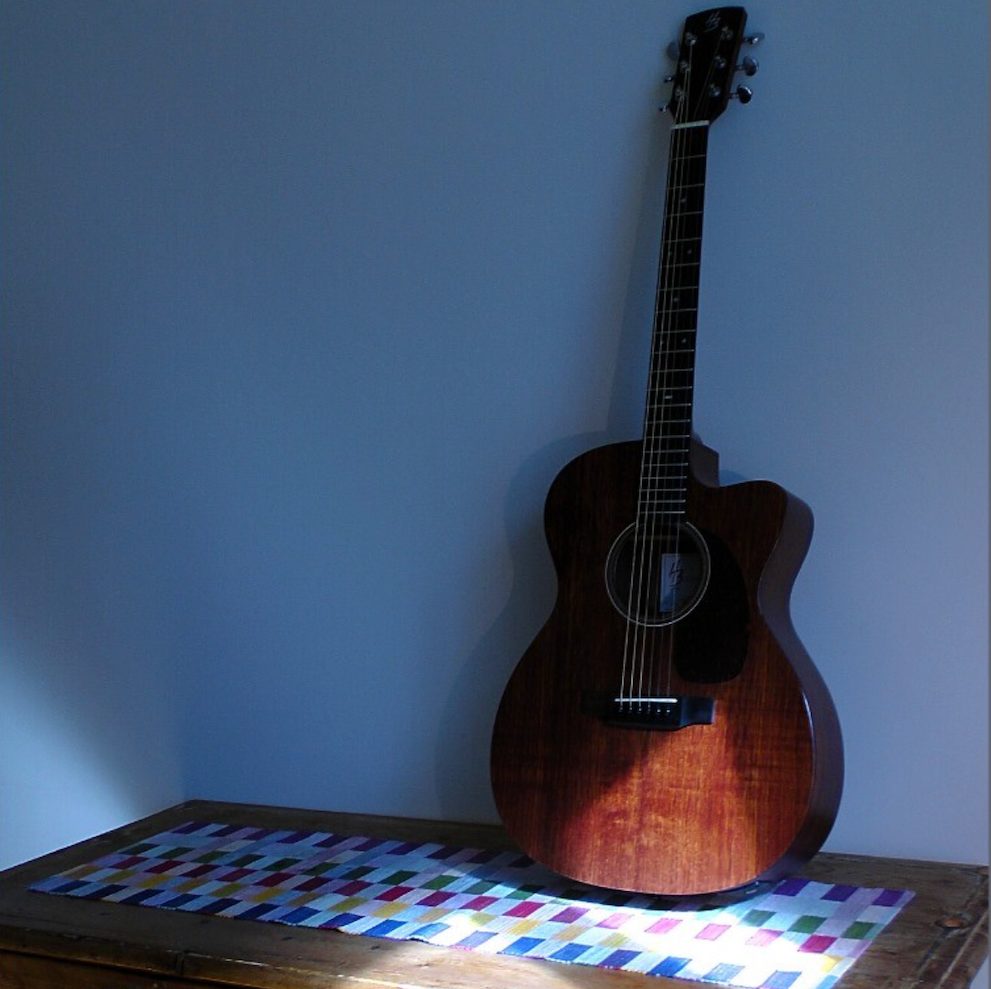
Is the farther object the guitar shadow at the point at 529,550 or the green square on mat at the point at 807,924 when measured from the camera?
the guitar shadow at the point at 529,550

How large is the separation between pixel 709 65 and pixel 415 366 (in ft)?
1.80

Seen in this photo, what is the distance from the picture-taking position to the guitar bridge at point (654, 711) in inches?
58.9

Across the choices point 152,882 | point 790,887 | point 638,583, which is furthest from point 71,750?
point 790,887

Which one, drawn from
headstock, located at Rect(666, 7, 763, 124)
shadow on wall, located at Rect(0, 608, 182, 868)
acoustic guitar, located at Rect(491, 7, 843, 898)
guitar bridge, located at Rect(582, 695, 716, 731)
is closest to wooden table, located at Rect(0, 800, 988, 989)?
acoustic guitar, located at Rect(491, 7, 843, 898)

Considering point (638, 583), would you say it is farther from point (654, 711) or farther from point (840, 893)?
point (840, 893)

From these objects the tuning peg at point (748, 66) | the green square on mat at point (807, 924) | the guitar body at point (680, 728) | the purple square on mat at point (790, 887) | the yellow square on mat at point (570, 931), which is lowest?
the yellow square on mat at point (570, 931)

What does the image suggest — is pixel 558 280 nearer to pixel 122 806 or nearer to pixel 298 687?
pixel 298 687

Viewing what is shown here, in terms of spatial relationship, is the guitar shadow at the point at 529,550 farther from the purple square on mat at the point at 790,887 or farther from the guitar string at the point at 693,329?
the purple square on mat at the point at 790,887

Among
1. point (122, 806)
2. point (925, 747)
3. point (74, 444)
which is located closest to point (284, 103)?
point (74, 444)

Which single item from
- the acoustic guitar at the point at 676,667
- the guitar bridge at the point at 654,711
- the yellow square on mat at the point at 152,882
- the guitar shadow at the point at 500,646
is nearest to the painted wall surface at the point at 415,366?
the guitar shadow at the point at 500,646

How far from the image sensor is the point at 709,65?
5.43ft

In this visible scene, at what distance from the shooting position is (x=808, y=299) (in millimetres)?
1662

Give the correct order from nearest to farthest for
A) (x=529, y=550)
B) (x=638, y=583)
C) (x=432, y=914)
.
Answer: (x=432, y=914)
(x=638, y=583)
(x=529, y=550)

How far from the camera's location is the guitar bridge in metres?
1.50
